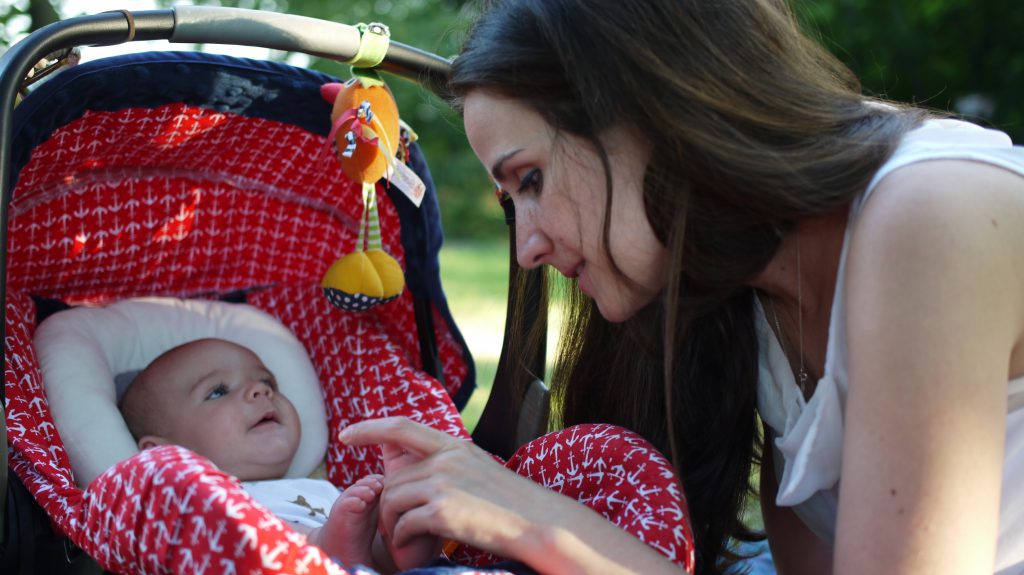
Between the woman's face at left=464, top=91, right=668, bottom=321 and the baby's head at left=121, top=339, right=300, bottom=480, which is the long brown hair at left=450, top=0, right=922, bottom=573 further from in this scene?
the baby's head at left=121, top=339, right=300, bottom=480

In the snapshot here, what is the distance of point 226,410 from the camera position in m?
1.90

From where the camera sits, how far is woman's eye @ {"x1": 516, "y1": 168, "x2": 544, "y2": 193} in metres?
1.32

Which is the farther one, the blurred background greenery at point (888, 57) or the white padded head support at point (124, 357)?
the blurred background greenery at point (888, 57)

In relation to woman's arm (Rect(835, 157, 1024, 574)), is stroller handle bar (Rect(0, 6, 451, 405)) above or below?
above

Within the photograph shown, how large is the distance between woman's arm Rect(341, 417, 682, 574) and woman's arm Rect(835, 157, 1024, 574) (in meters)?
0.25

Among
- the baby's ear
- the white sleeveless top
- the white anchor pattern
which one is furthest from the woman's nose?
the baby's ear

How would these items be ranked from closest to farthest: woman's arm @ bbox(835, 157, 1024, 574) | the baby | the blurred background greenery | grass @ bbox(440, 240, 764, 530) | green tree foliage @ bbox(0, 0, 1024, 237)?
woman's arm @ bbox(835, 157, 1024, 574), the baby, grass @ bbox(440, 240, 764, 530), the blurred background greenery, green tree foliage @ bbox(0, 0, 1024, 237)

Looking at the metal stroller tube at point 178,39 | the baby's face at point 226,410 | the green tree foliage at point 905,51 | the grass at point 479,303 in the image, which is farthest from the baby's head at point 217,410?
the green tree foliage at point 905,51

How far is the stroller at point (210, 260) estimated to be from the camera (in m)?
1.11

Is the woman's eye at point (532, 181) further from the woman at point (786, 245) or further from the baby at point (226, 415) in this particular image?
the baby at point (226, 415)

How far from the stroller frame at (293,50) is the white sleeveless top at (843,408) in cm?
48

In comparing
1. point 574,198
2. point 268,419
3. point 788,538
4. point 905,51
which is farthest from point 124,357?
point 905,51

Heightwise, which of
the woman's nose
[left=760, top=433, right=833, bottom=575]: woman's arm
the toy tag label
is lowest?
[left=760, top=433, right=833, bottom=575]: woman's arm

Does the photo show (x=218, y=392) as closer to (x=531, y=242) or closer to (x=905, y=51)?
(x=531, y=242)
